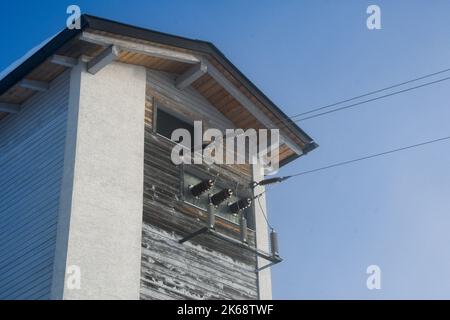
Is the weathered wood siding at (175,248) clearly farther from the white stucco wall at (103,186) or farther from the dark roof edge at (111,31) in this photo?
the dark roof edge at (111,31)

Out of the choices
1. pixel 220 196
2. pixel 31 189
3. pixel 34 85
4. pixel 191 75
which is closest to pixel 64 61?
pixel 34 85

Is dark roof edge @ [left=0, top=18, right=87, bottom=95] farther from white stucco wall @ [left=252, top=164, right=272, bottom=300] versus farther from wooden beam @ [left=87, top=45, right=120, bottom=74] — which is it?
white stucco wall @ [left=252, top=164, right=272, bottom=300]

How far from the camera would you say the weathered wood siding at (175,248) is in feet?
51.0

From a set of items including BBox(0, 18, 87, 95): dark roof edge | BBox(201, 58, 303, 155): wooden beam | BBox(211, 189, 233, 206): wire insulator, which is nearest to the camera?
BBox(0, 18, 87, 95): dark roof edge

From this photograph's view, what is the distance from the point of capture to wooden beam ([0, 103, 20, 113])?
17294 millimetres

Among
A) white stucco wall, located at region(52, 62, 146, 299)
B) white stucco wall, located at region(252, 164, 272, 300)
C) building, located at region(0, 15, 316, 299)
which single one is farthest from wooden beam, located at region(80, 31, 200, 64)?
white stucco wall, located at region(252, 164, 272, 300)

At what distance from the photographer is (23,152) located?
54.5 feet

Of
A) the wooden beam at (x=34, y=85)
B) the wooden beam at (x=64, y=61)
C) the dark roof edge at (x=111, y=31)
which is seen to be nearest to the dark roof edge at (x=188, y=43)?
the dark roof edge at (x=111, y=31)

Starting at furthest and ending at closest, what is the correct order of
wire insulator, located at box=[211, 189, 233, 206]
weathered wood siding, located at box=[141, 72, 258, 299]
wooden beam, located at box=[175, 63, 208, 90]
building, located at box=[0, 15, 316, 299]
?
wooden beam, located at box=[175, 63, 208, 90] < wire insulator, located at box=[211, 189, 233, 206] < weathered wood siding, located at box=[141, 72, 258, 299] < building, located at box=[0, 15, 316, 299]

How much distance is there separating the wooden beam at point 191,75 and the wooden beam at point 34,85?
8.85ft

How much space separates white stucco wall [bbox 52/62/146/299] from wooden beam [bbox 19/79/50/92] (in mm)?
870

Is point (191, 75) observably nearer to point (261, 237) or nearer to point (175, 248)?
point (261, 237)
